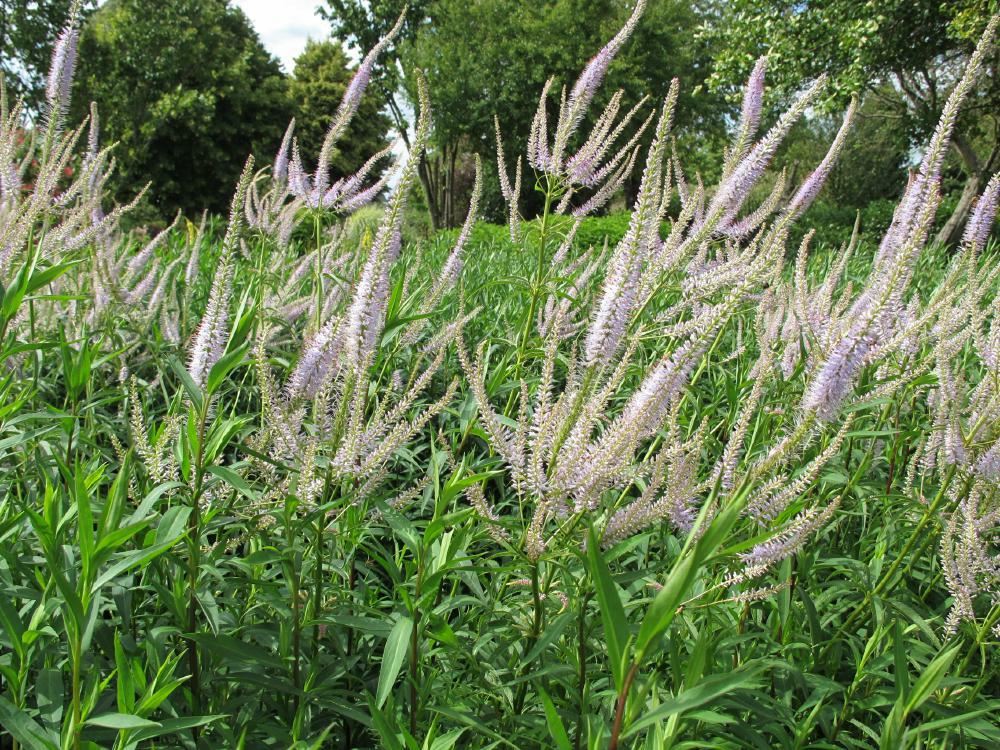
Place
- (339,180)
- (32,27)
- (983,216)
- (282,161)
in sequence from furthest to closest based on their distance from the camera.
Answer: (32,27) < (282,161) < (339,180) < (983,216)

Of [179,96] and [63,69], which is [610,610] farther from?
[179,96]

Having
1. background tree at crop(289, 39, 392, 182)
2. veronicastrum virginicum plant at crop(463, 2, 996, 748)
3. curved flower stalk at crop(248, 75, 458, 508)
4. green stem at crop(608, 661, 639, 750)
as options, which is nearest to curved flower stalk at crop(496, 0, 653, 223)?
veronicastrum virginicum plant at crop(463, 2, 996, 748)

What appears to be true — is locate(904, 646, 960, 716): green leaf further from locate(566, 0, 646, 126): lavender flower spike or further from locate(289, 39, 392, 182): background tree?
locate(289, 39, 392, 182): background tree

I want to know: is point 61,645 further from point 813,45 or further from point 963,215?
point 813,45

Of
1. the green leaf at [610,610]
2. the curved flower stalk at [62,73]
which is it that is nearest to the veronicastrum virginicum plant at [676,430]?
the green leaf at [610,610]

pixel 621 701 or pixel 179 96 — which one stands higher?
pixel 179 96

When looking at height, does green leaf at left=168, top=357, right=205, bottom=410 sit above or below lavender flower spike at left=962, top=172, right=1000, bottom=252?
below

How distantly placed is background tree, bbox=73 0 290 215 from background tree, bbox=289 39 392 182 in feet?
6.91

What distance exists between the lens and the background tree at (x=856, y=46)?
17562 mm

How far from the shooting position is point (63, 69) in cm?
248

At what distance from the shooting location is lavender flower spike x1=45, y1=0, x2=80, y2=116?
2395 millimetres

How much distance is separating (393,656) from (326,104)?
4519cm

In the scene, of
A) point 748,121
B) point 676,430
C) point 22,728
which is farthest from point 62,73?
point 676,430

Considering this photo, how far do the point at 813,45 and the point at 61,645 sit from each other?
22.0 metres
